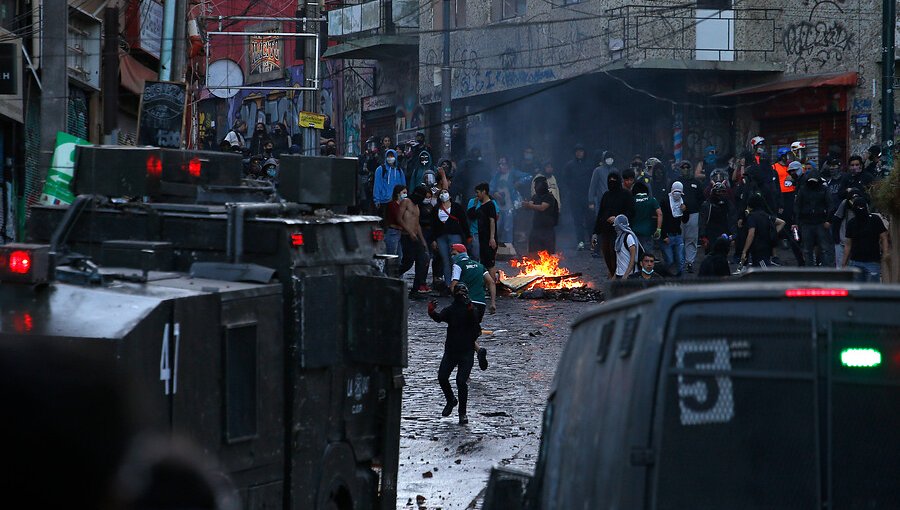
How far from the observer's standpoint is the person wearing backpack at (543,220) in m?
26.1

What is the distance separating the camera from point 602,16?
36625 millimetres

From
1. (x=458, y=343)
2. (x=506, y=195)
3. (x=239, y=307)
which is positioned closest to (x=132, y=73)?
(x=506, y=195)

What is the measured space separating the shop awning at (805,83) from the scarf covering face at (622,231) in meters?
14.0

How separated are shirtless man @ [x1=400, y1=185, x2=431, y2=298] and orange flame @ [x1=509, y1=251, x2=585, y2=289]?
2.15 metres

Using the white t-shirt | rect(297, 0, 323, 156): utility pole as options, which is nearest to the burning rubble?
the white t-shirt

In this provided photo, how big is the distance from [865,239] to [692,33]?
60.7ft

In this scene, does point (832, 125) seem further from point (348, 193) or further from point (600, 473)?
point (600, 473)

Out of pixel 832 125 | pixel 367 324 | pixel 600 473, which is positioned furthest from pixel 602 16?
pixel 600 473

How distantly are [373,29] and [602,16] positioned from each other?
11933 millimetres

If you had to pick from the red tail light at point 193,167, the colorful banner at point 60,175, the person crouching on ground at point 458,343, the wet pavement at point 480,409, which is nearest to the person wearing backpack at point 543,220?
the wet pavement at point 480,409

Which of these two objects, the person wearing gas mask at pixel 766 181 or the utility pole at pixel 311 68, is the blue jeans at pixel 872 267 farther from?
the utility pole at pixel 311 68

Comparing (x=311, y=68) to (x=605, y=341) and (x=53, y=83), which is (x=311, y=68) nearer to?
(x=53, y=83)

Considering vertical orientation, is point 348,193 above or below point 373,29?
below

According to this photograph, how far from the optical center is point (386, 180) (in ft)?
92.7
